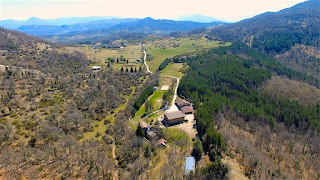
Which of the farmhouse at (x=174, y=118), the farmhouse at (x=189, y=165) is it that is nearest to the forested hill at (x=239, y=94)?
the farmhouse at (x=174, y=118)

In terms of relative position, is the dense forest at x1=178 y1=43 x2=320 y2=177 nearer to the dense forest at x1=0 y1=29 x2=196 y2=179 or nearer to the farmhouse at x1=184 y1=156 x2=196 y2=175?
the farmhouse at x1=184 y1=156 x2=196 y2=175

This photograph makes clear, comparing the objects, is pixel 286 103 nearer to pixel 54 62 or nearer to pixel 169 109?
pixel 169 109

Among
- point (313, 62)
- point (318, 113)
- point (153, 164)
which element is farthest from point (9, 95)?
point (313, 62)

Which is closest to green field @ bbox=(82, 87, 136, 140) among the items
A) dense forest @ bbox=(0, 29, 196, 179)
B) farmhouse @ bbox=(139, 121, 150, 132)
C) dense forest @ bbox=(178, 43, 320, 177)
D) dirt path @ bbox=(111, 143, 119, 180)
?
dense forest @ bbox=(0, 29, 196, 179)

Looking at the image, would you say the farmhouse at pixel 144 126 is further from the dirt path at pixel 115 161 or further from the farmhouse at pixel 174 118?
the dirt path at pixel 115 161

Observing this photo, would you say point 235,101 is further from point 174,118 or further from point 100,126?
point 100,126
